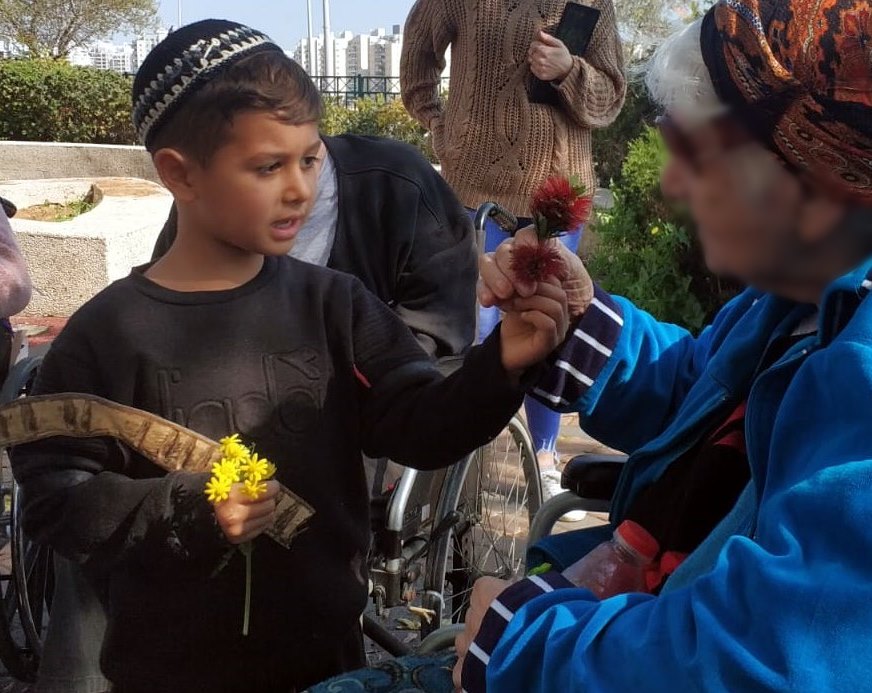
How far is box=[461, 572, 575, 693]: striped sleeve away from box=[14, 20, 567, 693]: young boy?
342 millimetres

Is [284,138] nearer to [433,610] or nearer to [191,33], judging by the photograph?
[191,33]

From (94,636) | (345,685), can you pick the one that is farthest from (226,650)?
(94,636)

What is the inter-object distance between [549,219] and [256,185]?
1.41ft

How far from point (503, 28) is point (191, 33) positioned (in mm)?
2187

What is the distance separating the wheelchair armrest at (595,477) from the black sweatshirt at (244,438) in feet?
1.16

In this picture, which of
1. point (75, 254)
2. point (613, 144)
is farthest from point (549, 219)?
point (75, 254)

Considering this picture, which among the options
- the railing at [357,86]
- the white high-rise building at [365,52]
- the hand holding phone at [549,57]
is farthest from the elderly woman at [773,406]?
the white high-rise building at [365,52]

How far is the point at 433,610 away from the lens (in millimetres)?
2410

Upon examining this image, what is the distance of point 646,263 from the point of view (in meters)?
3.44

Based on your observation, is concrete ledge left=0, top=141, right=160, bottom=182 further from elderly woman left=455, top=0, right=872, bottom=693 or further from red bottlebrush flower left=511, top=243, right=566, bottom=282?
elderly woman left=455, top=0, right=872, bottom=693

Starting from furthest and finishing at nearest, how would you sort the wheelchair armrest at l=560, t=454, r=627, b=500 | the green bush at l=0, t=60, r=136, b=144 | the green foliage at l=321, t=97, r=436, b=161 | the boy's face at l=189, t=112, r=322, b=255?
the green bush at l=0, t=60, r=136, b=144, the green foliage at l=321, t=97, r=436, b=161, the wheelchair armrest at l=560, t=454, r=627, b=500, the boy's face at l=189, t=112, r=322, b=255

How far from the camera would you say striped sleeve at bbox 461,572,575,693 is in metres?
1.20

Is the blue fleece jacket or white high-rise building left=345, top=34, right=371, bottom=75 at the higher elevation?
the blue fleece jacket

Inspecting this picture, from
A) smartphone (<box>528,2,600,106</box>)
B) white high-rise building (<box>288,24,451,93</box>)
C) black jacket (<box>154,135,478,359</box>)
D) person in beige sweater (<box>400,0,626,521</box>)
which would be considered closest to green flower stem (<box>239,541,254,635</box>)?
black jacket (<box>154,135,478,359</box>)
